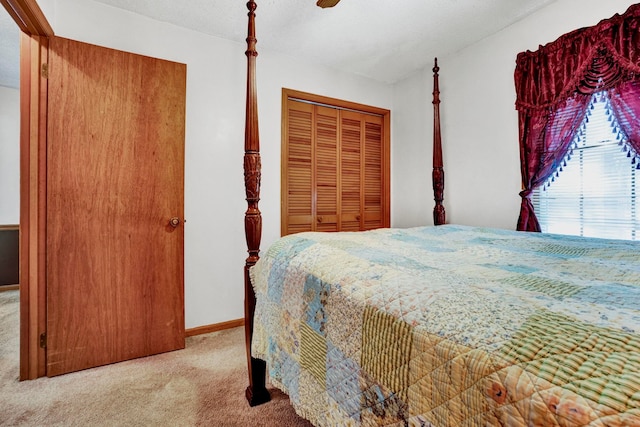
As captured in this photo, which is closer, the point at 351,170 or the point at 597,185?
the point at 597,185

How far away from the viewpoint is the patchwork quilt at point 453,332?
1.38ft

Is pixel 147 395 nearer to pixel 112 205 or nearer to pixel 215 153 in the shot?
pixel 112 205

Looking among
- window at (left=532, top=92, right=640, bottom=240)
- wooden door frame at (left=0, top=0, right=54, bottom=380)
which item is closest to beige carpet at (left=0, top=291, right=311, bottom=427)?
wooden door frame at (left=0, top=0, right=54, bottom=380)

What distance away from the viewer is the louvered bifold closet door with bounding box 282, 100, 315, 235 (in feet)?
9.62

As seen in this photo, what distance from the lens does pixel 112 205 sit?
199 cm

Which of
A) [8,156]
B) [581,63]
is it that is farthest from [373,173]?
[8,156]

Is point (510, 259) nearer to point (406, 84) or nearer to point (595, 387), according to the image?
point (595, 387)

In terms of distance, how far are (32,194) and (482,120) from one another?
3329mm

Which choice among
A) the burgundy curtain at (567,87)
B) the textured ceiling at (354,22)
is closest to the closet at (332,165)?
the textured ceiling at (354,22)

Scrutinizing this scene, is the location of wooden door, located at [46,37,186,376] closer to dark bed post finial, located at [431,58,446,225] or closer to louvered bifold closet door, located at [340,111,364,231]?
louvered bifold closet door, located at [340,111,364,231]

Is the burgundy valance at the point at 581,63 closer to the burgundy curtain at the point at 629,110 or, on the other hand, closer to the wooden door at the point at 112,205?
the burgundy curtain at the point at 629,110

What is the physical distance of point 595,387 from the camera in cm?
38

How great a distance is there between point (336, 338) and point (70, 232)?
192 cm

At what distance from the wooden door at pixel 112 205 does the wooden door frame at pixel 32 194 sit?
0.14 feet
